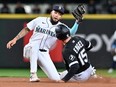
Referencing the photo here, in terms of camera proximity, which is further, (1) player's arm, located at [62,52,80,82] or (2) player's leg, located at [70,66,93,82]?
(2) player's leg, located at [70,66,93,82]

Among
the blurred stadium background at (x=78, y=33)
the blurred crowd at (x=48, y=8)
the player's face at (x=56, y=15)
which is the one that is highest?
the player's face at (x=56, y=15)

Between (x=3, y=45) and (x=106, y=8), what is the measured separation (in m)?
4.20

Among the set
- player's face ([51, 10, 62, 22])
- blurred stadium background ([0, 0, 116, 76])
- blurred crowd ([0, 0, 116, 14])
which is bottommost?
blurred stadium background ([0, 0, 116, 76])

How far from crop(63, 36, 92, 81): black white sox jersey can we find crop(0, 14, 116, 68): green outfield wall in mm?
6316

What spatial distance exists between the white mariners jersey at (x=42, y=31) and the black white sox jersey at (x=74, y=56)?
3.43ft

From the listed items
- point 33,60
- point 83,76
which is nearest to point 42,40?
point 33,60

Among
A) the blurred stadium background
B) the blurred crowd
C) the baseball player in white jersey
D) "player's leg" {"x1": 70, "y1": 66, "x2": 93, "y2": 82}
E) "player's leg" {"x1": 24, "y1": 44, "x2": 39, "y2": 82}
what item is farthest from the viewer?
the blurred crowd

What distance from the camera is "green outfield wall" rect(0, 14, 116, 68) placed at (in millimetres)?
16375

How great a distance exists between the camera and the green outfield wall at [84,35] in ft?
53.7

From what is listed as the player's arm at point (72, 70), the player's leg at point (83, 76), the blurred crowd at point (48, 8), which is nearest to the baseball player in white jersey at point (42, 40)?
the player's leg at point (83, 76)

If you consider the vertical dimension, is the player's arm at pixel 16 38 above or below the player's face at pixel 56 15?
below

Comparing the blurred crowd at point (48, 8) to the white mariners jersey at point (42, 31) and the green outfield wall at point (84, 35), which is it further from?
the white mariners jersey at point (42, 31)

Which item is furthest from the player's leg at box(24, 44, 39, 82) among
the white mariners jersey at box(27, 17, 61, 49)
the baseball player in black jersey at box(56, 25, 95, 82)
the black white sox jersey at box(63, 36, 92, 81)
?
the black white sox jersey at box(63, 36, 92, 81)

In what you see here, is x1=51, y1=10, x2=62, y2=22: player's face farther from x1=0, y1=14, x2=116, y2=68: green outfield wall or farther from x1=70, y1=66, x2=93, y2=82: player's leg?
x1=0, y1=14, x2=116, y2=68: green outfield wall
